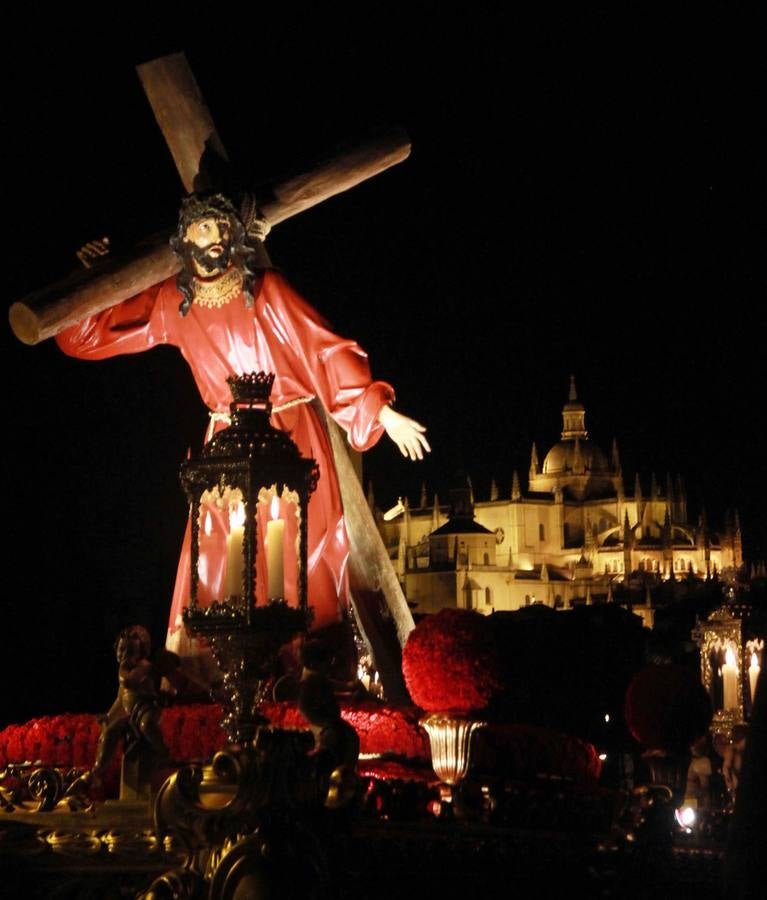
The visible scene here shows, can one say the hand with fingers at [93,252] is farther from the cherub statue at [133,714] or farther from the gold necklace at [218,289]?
the cherub statue at [133,714]

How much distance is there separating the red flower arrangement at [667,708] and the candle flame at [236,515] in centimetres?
374

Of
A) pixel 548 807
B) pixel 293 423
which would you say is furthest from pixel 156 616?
pixel 548 807

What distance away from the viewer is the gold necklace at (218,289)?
11.8 m

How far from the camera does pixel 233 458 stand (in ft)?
29.8

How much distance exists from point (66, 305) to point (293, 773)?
491 cm

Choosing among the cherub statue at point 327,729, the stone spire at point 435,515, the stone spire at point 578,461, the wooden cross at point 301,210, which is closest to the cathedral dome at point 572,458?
the stone spire at point 578,461

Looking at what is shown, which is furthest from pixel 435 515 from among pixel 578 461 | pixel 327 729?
pixel 327 729

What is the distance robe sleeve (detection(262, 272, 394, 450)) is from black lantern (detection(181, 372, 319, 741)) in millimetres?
1929

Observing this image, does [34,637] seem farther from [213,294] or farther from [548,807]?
[548,807]

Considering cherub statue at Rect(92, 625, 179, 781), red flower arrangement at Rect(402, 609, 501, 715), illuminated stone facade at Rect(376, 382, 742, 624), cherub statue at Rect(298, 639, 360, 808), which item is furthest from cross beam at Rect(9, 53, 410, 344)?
illuminated stone facade at Rect(376, 382, 742, 624)

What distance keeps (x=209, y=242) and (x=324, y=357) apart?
1238 millimetres

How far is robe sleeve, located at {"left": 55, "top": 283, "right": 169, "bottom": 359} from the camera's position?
12.1 m

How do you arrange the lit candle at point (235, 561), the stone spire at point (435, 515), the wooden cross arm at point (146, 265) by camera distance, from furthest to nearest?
1. the stone spire at point (435, 515)
2. the wooden cross arm at point (146, 265)
3. the lit candle at point (235, 561)

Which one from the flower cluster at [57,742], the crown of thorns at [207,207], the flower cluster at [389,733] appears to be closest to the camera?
the flower cluster at [57,742]
